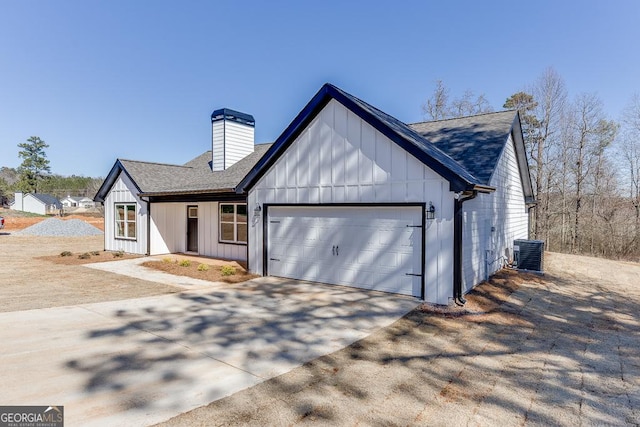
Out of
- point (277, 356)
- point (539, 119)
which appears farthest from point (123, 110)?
point (539, 119)

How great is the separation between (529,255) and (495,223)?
2.15 m

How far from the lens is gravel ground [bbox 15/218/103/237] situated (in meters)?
25.8

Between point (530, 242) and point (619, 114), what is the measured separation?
2045cm

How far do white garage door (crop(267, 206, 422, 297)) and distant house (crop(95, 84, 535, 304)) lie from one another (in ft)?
0.09

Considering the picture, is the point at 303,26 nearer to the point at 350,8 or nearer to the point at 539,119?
the point at 350,8

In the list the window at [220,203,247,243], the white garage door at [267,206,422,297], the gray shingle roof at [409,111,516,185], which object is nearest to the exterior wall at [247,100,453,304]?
the white garage door at [267,206,422,297]

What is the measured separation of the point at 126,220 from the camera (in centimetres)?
1595

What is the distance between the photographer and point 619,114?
2367 centimetres

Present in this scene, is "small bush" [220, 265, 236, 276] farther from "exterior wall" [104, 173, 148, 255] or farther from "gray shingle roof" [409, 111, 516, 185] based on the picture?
"gray shingle roof" [409, 111, 516, 185]

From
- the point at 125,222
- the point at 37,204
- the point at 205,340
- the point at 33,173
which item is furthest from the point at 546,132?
the point at 33,173

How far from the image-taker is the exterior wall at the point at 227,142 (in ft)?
52.0

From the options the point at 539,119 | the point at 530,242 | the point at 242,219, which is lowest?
the point at 530,242

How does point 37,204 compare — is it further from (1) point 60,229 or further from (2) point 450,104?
(2) point 450,104

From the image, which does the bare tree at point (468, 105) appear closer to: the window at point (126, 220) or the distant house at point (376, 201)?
the distant house at point (376, 201)
